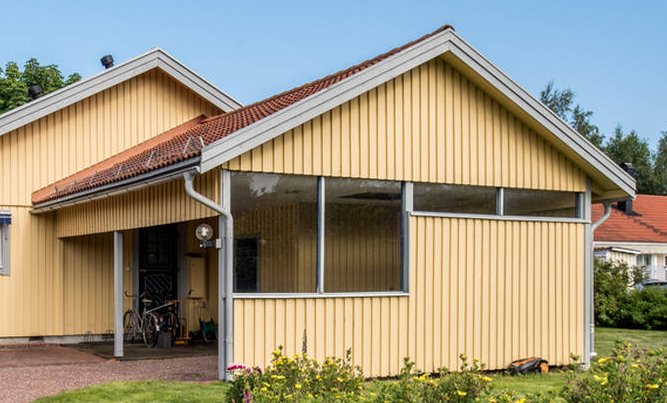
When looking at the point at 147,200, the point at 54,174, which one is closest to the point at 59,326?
the point at 54,174

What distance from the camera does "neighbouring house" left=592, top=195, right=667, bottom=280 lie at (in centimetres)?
3788

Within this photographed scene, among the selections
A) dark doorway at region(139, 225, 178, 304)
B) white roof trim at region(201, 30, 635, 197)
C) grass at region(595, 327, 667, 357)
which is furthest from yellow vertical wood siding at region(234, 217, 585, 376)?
dark doorway at region(139, 225, 178, 304)

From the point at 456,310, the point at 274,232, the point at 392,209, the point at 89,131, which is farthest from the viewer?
the point at 89,131

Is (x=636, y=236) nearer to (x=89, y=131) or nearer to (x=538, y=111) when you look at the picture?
(x=89, y=131)

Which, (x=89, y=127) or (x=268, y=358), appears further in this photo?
(x=89, y=127)

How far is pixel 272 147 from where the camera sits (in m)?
12.4

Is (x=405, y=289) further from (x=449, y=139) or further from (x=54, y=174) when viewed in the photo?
(x=54, y=174)

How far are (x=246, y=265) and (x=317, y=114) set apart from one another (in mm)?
2171

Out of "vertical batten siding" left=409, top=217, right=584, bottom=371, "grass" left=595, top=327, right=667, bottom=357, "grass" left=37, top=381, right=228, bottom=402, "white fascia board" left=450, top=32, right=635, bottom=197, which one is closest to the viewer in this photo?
"grass" left=37, top=381, right=228, bottom=402

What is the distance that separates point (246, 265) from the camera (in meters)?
12.3

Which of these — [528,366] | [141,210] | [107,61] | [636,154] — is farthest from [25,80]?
[636,154]

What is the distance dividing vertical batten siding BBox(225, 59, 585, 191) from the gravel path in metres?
3.26

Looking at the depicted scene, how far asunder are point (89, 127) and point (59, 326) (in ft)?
13.1

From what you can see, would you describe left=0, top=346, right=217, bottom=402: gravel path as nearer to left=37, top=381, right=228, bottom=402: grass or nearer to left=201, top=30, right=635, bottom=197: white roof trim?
left=37, top=381, right=228, bottom=402: grass
